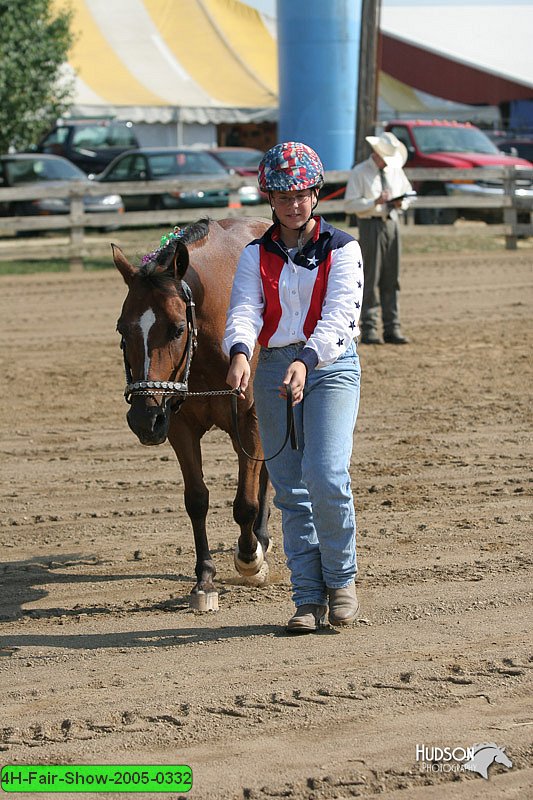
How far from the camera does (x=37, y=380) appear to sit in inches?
438

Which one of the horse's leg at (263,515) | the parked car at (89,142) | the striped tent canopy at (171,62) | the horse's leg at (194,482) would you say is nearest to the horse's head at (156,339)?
the horse's leg at (194,482)

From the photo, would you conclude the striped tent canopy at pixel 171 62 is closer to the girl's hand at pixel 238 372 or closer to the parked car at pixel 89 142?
the parked car at pixel 89 142

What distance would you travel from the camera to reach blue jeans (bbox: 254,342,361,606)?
479 centimetres

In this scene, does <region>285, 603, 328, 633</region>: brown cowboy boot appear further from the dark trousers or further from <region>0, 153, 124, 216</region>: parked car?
<region>0, 153, 124, 216</region>: parked car

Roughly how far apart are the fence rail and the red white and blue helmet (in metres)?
14.3

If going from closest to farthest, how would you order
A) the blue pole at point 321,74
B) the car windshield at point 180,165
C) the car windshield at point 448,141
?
Result: the blue pole at point 321,74
the car windshield at point 448,141
the car windshield at point 180,165

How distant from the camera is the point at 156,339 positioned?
16.6ft

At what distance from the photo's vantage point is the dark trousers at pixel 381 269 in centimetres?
1252

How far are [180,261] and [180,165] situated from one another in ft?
64.3

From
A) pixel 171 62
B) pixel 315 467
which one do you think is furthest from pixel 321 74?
pixel 315 467

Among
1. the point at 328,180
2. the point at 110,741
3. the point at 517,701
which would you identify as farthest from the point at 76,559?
the point at 328,180

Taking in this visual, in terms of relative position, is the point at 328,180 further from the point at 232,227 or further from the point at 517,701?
the point at 517,701

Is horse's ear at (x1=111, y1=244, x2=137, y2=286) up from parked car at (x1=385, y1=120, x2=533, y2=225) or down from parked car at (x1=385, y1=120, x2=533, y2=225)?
down

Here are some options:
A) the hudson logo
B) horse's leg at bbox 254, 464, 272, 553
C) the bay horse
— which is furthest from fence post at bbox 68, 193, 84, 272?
the hudson logo
